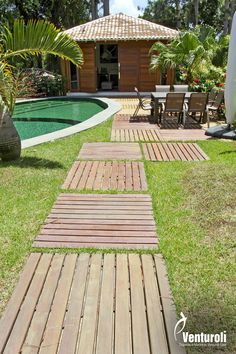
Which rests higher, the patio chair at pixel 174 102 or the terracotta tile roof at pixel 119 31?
the terracotta tile roof at pixel 119 31

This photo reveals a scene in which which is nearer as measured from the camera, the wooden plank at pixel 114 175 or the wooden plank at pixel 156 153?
the wooden plank at pixel 114 175

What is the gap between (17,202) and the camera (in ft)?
15.3

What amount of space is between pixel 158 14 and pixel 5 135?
42.7 m

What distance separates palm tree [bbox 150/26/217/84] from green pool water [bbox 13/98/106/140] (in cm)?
350

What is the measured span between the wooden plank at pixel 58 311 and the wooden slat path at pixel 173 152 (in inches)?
155

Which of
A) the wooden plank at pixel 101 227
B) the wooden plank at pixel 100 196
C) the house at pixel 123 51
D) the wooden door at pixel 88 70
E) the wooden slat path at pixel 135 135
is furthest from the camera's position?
the wooden door at pixel 88 70

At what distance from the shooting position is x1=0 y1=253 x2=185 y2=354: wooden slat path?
2.33 meters

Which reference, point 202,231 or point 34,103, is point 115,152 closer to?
point 202,231

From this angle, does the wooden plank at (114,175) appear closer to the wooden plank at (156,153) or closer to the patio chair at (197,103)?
the wooden plank at (156,153)

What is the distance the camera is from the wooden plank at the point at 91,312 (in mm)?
2318

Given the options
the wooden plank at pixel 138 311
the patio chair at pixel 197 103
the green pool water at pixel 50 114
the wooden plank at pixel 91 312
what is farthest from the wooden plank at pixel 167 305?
the green pool water at pixel 50 114

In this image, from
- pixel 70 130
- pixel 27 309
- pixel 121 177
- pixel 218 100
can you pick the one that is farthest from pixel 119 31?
pixel 27 309

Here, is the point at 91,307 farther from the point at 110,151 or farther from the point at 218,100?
the point at 218,100

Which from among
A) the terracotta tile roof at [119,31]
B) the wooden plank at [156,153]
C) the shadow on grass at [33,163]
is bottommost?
the wooden plank at [156,153]
